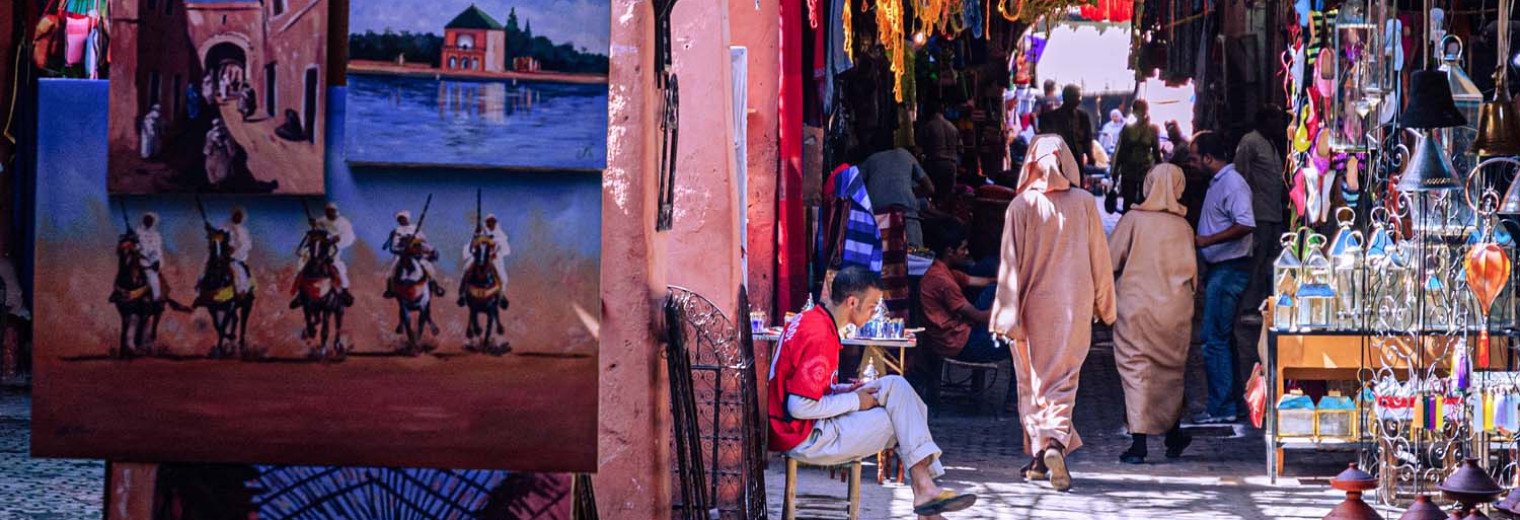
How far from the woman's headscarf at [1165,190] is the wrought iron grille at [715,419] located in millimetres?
3782

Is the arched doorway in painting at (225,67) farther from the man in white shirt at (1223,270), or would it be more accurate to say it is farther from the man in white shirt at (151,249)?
the man in white shirt at (1223,270)

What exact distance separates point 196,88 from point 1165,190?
6.69m

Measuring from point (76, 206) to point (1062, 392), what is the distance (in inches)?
228

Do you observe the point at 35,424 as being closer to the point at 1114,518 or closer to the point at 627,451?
the point at 627,451

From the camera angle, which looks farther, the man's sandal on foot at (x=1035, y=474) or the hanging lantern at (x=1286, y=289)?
the man's sandal on foot at (x=1035, y=474)

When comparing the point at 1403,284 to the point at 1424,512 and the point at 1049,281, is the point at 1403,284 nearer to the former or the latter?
the point at 1049,281

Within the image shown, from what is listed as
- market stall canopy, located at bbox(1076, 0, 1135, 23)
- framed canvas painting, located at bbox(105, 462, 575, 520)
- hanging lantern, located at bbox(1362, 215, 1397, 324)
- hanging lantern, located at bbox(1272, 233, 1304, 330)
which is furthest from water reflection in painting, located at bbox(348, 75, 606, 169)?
market stall canopy, located at bbox(1076, 0, 1135, 23)

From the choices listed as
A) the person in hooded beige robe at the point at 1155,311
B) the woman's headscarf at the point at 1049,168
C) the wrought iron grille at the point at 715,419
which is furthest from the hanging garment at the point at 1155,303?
the wrought iron grille at the point at 715,419

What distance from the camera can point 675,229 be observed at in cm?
700

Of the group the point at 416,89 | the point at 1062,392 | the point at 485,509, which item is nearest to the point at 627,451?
the point at 485,509

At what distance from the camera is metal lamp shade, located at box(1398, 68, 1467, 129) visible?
7.41 metres

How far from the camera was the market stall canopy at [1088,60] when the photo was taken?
2717 cm

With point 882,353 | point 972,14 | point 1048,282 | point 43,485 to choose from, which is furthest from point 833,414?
point 972,14

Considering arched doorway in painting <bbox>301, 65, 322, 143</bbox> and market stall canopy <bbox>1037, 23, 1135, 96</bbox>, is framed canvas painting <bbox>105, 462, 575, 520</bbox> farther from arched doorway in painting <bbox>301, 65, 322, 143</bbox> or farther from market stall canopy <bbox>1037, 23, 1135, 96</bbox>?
market stall canopy <bbox>1037, 23, 1135, 96</bbox>
